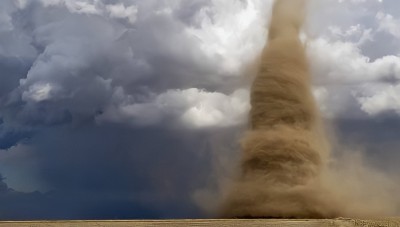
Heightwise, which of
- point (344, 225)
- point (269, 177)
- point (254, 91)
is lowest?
point (344, 225)

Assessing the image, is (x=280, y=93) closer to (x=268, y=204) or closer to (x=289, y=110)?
(x=289, y=110)

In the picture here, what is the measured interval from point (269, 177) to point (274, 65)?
579 inches

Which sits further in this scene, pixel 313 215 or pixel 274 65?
pixel 274 65

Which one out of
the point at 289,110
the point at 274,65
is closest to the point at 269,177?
the point at 289,110

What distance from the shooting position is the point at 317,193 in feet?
283

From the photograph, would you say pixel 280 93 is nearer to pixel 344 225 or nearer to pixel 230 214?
pixel 230 214

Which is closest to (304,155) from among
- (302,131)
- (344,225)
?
(302,131)

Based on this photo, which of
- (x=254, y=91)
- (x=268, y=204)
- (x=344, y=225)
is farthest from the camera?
(x=254, y=91)

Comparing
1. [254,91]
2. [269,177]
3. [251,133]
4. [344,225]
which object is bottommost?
[344,225]

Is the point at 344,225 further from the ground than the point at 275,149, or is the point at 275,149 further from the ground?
the point at 275,149

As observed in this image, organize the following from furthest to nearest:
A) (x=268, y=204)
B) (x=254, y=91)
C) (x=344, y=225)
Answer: (x=254, y=91)
(x=268, y=204)
(x=344, y=225)

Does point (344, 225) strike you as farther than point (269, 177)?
No

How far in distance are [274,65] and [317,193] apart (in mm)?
17205

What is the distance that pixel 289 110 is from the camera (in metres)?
89.1
